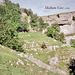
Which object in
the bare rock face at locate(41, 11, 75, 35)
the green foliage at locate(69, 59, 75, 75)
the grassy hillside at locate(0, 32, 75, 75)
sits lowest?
the green foliage at locate(69, 59, 75, 75)

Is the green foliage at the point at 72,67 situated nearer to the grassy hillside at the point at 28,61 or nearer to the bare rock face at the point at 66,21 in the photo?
the grassy hillside at the point at 28,61

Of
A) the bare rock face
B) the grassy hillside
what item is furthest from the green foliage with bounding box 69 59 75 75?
the bare rock face

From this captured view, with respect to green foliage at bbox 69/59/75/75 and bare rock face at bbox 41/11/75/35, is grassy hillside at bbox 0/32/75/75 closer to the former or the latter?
green foliage at bbox 69/59/75/75

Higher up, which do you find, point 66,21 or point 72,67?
point 66,21

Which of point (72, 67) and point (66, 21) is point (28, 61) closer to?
point (72, 67)

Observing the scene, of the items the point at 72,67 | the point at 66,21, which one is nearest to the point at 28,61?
the point at 72,67

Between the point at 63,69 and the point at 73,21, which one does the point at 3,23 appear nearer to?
the point at 63,69

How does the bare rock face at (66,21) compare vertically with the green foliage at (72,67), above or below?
above

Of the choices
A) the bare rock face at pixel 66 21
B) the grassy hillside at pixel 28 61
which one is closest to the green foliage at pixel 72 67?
the grassy hillside at pixel 28 61

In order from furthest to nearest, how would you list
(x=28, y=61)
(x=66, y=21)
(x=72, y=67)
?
1. (x=66, y=21)
2. (x=72, y=67)
3. (x=28, y=61)

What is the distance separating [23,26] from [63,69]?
38239 millimetres

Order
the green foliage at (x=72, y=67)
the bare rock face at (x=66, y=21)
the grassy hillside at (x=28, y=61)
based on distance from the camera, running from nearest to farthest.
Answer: the grassy hillside at (x=28, y=61)
the green foliage at (x=72, y=67)
the bare rock face at (x=66, y=21)

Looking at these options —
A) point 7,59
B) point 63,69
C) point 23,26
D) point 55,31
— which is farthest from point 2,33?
point 23,26

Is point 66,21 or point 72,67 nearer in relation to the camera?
point 72,67
